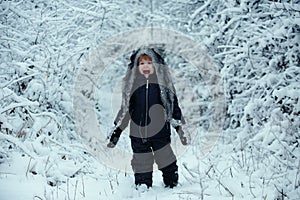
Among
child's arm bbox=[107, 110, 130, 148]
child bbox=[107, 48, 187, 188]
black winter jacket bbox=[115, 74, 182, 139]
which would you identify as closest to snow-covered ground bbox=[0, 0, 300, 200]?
child bbox=[107, 48, 187, 188]

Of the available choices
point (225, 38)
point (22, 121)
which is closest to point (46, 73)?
point (22, 121)

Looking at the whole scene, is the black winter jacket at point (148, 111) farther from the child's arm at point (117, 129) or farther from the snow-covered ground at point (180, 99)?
the snow-covered ground at point (180, 99)

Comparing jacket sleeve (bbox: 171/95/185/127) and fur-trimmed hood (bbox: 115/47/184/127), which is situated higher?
fur-trimmed hood (bbox: 115/47/184/127)

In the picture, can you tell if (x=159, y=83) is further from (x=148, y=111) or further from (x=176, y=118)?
(x=176, y=118)

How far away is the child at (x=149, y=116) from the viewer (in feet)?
16.1

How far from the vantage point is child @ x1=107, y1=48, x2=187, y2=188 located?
4.92m

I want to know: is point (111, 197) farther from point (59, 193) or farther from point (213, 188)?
point (213, 188)

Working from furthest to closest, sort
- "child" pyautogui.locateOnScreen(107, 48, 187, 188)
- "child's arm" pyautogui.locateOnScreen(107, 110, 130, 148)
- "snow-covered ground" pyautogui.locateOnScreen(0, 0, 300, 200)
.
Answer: "child's arm" pyautogui.locateOnScreen(107, 110, 130, 148) < "child" pyautogui.locateOnScreen(107, 48, 187, 188) < "snow-covered ground" pyautogui.locateOnScreen(0, 0, 300, 200)

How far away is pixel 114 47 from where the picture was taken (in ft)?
37.2

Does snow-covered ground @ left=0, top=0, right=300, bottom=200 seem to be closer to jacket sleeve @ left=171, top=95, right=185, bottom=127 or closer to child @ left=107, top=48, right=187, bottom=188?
child @ left=107, top=48, right=187, bottom=188

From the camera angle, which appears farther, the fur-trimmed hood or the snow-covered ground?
the fur-trimmed hood

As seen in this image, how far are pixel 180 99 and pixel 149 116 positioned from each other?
5643 millimetres

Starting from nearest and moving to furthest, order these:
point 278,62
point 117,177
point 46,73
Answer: point 117,177
point 278,62
point 46,73

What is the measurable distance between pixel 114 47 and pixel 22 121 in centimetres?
566
